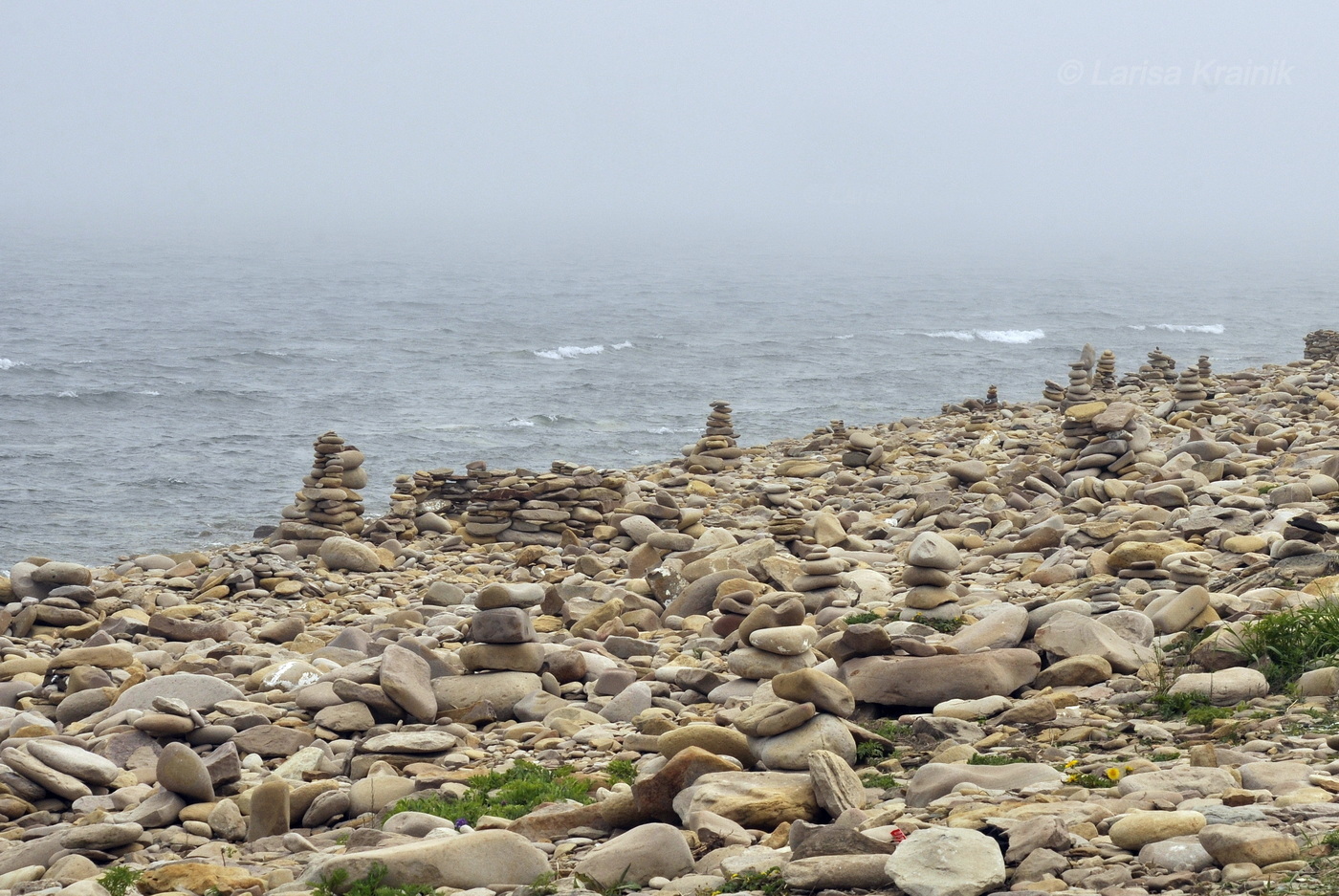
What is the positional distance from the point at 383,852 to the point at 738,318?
7221cm

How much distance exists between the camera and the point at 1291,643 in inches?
259

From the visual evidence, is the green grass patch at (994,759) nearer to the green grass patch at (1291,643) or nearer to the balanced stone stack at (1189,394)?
the green grass patch at (1291,643)

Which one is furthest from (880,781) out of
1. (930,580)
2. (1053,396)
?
(1053,396)

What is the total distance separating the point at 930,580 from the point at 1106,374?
22.0 meters

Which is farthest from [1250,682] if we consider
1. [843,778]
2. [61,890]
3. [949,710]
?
[61,890]

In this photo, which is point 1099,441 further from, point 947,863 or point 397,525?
point 947,863

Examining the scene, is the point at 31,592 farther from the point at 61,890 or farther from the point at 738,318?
the point at 738,318

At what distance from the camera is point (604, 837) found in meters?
5.71

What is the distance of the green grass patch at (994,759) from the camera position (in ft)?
19.4

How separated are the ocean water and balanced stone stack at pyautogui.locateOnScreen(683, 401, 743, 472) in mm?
5653

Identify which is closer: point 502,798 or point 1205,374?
point 502,798

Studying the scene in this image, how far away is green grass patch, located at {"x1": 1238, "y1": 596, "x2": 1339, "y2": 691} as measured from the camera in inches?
252

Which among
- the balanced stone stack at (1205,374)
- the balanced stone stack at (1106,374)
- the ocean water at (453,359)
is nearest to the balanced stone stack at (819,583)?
the ocean water at (453,359)

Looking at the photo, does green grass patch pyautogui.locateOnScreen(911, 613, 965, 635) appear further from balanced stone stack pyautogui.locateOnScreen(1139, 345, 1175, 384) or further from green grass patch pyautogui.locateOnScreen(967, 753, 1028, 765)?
balanced stone stack pyautogui.locateOnScreen(1139, 345, 1175, 384)
